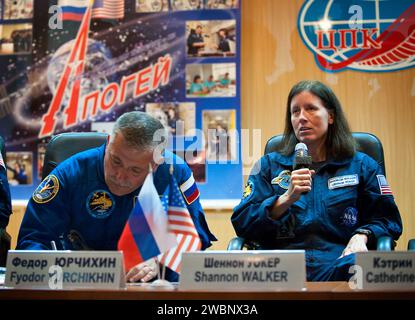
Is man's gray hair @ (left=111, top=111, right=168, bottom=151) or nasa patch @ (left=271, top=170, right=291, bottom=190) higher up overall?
man's gray hair @ (left=111, top=111, right=168, bottom=151)

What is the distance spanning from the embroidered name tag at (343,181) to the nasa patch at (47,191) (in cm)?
120

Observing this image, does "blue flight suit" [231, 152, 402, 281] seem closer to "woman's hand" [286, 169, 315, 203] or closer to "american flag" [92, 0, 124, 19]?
"woman's hand" [286, 169, 315, 203]

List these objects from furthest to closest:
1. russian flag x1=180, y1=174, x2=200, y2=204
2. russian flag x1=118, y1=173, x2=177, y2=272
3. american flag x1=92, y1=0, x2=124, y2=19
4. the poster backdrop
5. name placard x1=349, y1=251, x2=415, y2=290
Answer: american flag x1=92, y1=0, x2=124, y2=19 < the poster backdrop < russian flag x1=180, y1=174, x2=200, y2=204 < russian flag x1=118, y1=173, x2=177, y2=272 < name placard x1=349, y1=251, x2=415, y2=290

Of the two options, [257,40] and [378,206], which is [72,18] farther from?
[378,206]

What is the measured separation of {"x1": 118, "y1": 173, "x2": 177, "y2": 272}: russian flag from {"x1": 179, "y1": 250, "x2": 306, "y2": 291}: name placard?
0.21 meters

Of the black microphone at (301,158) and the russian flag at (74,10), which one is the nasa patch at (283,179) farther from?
the russian flag at (74,10)

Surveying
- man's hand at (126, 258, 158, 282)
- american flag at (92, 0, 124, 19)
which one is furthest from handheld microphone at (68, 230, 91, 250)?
american flag at (92, 0, 124, 19)

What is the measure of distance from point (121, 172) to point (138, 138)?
177 millimetres

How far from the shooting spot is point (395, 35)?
3.78 metres

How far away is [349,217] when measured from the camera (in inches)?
96.4

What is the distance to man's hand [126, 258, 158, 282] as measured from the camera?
182 centimetres

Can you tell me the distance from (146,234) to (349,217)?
1132 mm

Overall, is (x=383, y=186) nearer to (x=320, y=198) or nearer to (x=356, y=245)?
(x=320, y=198)

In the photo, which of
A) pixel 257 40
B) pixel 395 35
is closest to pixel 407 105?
pixel 395 35
